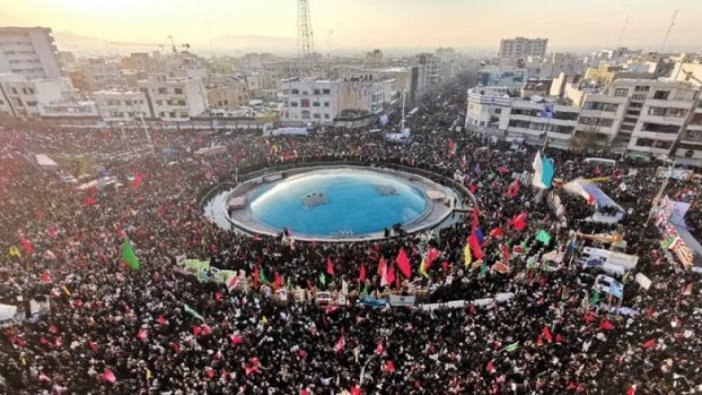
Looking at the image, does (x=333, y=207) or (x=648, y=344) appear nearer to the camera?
(x=648, y=344)

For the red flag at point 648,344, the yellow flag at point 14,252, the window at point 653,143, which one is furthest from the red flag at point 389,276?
the window at point 653,143

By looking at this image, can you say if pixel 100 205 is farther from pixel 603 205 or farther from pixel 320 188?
pixel 603 205

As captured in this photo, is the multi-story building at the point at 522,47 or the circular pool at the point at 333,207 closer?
the circular pool at the point at 333,207

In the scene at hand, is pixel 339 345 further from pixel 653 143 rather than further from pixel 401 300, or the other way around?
pixel 653 143

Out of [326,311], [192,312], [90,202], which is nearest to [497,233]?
[326,311]

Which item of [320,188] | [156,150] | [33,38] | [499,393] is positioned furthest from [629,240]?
[33,38]

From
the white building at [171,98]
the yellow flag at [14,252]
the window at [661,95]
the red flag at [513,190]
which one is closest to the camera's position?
the yellow flag at [14,252]

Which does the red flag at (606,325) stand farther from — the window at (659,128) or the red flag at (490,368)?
the window at (659,128)
